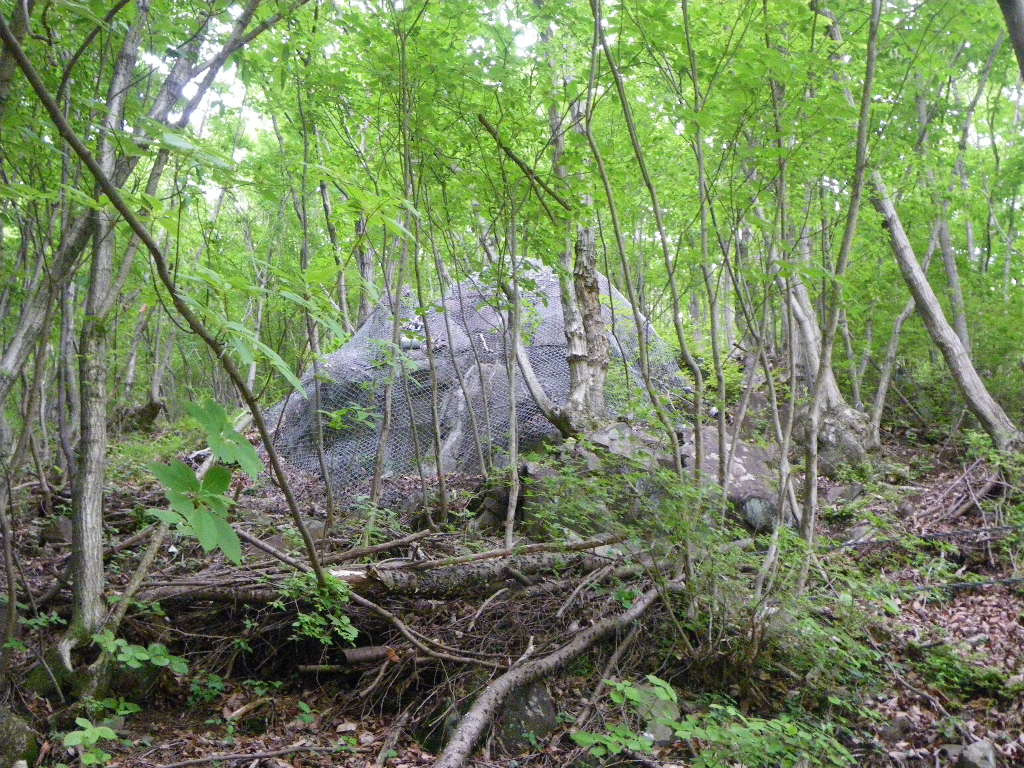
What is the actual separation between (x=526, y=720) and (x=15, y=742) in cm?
191

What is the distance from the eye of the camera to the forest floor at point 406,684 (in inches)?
103

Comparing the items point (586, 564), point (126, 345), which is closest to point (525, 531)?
point (586, 564)

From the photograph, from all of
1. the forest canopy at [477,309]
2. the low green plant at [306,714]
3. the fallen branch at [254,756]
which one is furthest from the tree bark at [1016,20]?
the low green plant at [306,714]

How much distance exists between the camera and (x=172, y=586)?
3.11 metres

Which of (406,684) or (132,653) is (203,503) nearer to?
(132,653)

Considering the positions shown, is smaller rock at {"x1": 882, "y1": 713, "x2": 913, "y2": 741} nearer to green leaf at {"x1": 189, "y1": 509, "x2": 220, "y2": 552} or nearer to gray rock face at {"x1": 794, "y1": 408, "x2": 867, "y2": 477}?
green leaf at {"x1": 189, "y1": 509, "x2": 220, "y2": 552}

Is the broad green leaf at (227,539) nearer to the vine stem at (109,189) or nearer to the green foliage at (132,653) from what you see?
the vine stem at (109,189)

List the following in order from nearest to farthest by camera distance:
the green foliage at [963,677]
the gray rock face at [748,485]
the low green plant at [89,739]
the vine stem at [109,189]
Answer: the vine stem at [109,189], the low green plant at [89,739], the green foliage at [963,677], the gray rock face at [748,485]

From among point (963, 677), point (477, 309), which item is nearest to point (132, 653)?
point (477, 309)

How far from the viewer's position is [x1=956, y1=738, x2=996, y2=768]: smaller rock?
2.66 m

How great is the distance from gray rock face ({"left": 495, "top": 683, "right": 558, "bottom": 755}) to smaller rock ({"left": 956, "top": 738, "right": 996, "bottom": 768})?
174 centimetres

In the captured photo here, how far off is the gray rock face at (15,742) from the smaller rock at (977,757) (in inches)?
144

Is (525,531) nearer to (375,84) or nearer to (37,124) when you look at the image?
(375,84)

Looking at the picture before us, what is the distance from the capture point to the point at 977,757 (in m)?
2.68
